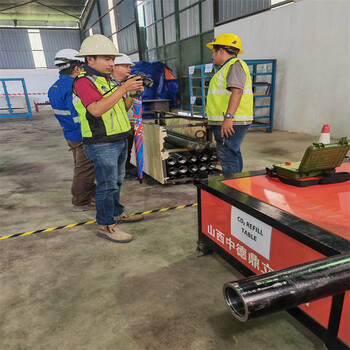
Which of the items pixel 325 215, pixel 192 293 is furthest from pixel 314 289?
pixel 192 293

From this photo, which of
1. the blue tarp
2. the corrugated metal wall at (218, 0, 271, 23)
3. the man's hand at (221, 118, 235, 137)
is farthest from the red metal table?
the blue tarp

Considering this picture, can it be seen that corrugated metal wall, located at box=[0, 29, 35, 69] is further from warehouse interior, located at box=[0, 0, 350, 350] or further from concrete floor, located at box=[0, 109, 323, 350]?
concrete floor, located at box=[0, 109, 323, 350]

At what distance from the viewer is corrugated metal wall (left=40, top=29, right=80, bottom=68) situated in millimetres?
23234

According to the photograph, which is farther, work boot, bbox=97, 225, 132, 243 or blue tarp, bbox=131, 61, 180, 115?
blue tarp, bbox=131, 61, 180, 115

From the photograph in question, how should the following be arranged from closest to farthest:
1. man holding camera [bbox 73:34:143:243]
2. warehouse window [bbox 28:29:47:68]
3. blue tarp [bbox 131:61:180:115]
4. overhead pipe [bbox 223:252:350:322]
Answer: overhead pipe [bbox 223:252:350:322]
man holding camera [bbox 73:34:143:243]
blue tarp [bbox 131:61:180:115]
warehouse window [bbox 28:29:47:68]

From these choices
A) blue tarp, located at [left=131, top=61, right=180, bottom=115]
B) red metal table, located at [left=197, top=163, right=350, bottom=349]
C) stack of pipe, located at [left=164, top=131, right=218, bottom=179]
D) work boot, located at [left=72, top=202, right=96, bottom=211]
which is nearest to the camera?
red metal table, located at [left=197, top=163, right=350, bottom=349]

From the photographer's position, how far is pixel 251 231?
1.56 metres

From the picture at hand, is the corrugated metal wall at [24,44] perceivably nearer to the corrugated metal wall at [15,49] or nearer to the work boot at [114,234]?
the corrugated metal wall at [15,49]

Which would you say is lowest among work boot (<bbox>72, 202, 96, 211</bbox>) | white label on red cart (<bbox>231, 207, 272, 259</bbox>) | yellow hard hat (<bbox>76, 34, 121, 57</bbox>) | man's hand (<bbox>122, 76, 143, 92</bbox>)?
work boot (<bbox>72, 202, 96, 211</bbox>)

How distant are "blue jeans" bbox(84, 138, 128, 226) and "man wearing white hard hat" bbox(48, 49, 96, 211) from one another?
30.6 inches

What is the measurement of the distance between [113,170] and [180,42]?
11819 mm

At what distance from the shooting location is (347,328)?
1089 millimetres

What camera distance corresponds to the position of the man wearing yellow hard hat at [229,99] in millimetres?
2570

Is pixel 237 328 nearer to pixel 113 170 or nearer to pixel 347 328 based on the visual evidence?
pixel 347 328
